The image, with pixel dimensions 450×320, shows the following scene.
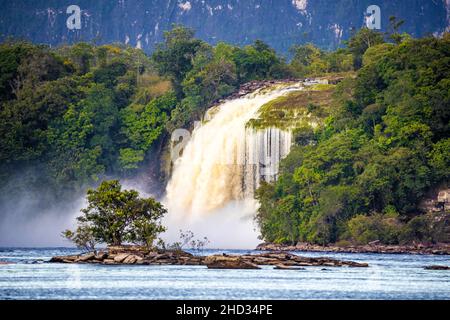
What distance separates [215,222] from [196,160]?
22.2 ft

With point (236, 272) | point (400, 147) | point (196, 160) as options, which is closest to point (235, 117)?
point (196, 160)

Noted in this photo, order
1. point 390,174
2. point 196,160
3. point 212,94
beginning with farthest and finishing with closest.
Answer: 1. point 212,94
2. point 196,160
3. point 390,174

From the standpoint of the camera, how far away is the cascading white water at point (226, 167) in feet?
359

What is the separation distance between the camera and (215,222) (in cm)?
11212

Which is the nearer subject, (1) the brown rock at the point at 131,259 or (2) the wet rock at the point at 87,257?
(2) the wet rock at the point at 87,257

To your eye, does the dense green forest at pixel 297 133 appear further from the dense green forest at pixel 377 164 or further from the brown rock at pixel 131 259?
the brown rock at pixel 131 259

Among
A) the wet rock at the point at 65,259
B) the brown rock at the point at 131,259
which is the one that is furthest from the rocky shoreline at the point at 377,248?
the brown rock at the point at 131,259

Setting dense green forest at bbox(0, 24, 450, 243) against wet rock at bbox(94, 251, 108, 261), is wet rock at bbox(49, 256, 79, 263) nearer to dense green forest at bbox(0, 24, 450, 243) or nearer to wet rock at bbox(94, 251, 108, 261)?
wet rock at bbox(94, 251, 108, 261)

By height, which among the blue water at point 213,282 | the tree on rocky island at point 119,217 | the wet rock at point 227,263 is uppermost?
the tree on rocky island at point 119,217

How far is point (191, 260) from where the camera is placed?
7750 cm

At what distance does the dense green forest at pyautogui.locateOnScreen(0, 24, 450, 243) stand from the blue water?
2176 cm
